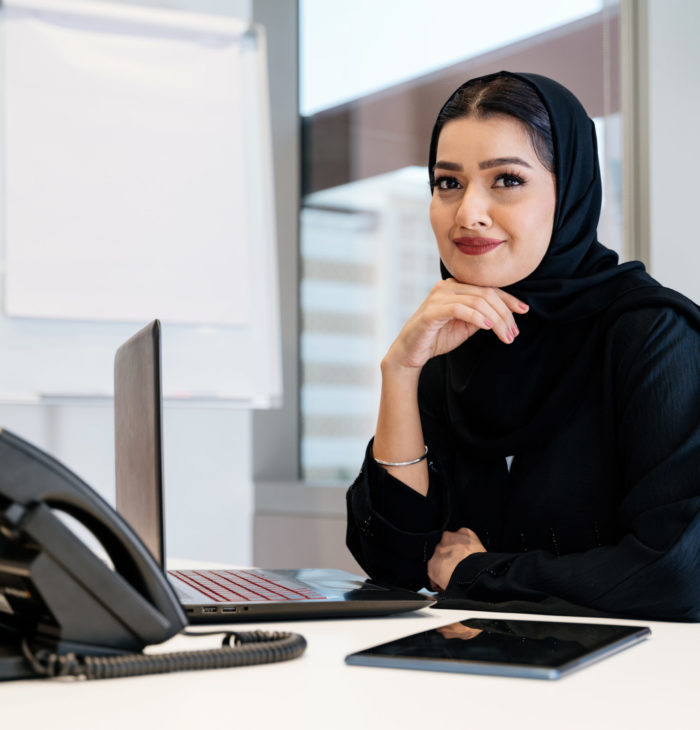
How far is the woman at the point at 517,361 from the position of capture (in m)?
1.33

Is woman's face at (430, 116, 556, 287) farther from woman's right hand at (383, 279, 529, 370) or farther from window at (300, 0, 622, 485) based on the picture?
window at (300, 0, 622, 485)

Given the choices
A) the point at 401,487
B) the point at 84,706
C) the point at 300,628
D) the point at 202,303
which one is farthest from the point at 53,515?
the point at 202,303

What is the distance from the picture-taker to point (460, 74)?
8.45 ft

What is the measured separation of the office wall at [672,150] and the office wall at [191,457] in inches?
56.7

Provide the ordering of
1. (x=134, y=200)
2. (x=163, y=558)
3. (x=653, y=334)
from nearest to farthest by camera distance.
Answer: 1. (x=163, y=558)
2. (x=653, y=334)
3. (x=134, y=200)

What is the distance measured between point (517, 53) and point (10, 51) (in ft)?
4.16

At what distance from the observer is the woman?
1334 millimetres

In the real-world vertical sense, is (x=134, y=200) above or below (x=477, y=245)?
above

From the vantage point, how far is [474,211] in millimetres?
1388

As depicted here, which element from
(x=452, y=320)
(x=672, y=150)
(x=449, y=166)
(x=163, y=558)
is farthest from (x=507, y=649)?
(x=672, y=150)

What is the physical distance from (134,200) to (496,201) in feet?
4.52

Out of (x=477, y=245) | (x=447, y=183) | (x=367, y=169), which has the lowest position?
(x=477, y=245)

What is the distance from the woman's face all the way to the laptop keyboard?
0.56 metres

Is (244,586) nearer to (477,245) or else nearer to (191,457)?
(477,245)
